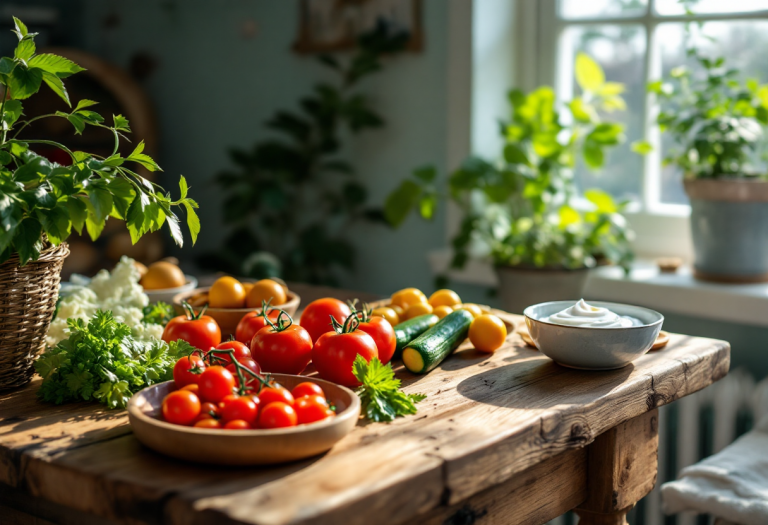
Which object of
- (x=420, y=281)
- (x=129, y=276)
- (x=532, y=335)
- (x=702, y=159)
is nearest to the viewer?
(x=532, y=335)

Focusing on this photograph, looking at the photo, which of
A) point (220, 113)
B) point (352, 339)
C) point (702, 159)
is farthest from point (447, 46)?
point (352, 339)

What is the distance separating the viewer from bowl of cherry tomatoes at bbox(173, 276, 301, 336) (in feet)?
4.91

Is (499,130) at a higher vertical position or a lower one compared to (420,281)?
higher

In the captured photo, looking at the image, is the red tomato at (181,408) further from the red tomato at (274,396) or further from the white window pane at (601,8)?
the white window pane at (601,8)

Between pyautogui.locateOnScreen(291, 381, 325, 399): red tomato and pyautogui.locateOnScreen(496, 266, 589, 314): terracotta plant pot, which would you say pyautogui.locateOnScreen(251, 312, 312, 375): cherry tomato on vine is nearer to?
pyautogui.locateOnScreen(291, 381, 325, 399): red tomato

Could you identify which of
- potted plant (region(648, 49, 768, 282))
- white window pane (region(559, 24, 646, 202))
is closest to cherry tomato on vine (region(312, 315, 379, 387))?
potted plant (region(648, 49, 768, 282))

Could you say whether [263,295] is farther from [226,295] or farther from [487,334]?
[487,334]

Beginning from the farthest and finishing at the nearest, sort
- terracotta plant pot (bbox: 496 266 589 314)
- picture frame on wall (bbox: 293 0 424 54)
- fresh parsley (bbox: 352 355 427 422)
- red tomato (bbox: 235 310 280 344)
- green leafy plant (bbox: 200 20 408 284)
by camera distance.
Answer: green leafy plant (bbox: 200 20 408 284), picture frame on wall (bbox: 293 0 424 54), terracotta plant pot (bbox: 496 266 589 314), red tomato (bbox: 235 310 280 344), fresh parsley (bbox: 352 355 427 422)

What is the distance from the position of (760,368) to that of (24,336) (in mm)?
1878

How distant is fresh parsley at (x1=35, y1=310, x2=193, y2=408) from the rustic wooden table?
0.02m

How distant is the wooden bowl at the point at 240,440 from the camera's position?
896 mm

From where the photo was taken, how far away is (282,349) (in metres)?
1.20

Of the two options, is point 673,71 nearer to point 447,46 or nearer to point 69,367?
point 447,46

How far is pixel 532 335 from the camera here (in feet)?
4.35
